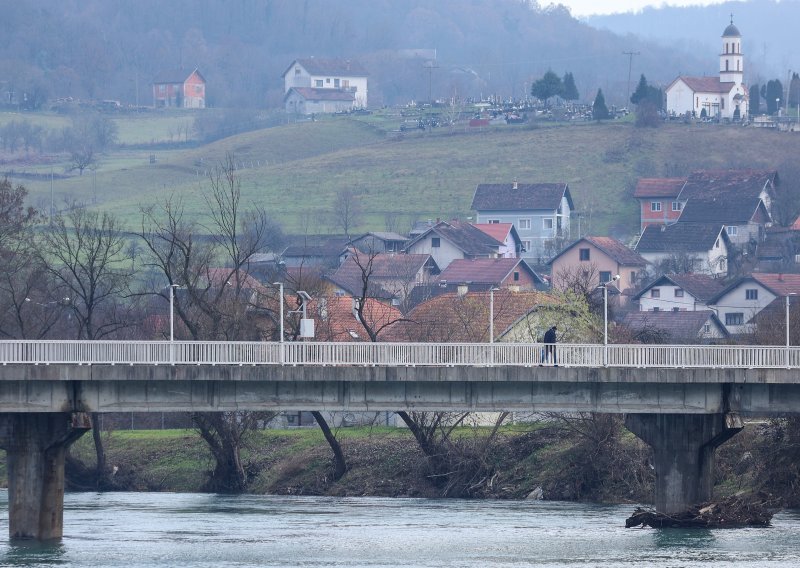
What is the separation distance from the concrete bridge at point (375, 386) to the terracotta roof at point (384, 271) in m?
86.4

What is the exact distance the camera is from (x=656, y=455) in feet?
213

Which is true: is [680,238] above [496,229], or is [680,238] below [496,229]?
below

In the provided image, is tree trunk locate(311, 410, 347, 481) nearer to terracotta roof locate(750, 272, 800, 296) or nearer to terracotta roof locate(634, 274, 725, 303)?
terracotta roof locate(750, 272, 800, 296)

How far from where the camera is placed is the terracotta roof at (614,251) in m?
169

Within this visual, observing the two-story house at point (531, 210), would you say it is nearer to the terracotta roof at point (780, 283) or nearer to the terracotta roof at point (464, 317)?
the terracotta roof at point (780, 283)

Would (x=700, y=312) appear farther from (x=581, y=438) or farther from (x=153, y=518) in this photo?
(x=153, y=518)

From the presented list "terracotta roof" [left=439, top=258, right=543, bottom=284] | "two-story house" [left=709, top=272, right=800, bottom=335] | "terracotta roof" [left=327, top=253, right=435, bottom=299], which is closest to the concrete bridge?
"two-story house" [left=709, top=272, right=800, bottom=335]

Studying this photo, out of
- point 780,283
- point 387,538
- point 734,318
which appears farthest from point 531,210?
point 387,538

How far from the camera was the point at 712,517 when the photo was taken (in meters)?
63.6

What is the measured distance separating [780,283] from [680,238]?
37956 millimetres

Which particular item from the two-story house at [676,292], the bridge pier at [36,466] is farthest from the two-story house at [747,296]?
the bridge pier at [36,466]

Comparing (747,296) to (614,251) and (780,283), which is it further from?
(614,251)

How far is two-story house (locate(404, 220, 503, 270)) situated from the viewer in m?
172

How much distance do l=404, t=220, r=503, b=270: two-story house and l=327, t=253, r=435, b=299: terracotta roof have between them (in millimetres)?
3354
